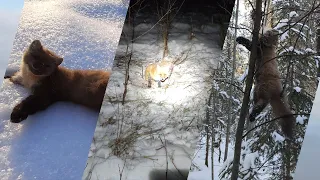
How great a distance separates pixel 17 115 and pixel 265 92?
162 cm

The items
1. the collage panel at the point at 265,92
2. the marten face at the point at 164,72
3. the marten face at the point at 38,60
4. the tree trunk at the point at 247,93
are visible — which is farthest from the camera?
the marten face at the point at 164,72

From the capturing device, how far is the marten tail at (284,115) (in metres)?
2.72

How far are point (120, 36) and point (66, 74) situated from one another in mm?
463

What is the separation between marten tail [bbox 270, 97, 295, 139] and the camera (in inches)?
107

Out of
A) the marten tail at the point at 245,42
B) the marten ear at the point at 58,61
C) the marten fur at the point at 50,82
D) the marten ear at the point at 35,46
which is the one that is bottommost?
the marten fur at the point at 50,82

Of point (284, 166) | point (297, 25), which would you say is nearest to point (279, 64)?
point (297, 25)

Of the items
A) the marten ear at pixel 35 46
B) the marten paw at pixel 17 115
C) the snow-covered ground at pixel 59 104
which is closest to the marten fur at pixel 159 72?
the snow-covered ground at pixel 59 104

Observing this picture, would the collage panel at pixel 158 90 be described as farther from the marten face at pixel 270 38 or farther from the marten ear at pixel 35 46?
the marten ear at pixel 35 46

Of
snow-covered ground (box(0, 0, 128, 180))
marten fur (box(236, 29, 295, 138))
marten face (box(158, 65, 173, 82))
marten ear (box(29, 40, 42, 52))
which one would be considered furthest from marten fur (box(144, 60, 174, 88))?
marten ear (box(29, 40, 42, 52))

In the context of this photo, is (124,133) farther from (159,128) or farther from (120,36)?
(120,36)

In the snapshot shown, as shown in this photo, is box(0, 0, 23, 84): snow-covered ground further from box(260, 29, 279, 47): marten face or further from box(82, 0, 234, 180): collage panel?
box(260, 29, 279, 47): marten face

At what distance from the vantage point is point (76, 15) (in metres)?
3.09

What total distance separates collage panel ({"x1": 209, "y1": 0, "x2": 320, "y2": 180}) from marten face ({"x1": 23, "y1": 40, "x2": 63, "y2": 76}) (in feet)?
3.70

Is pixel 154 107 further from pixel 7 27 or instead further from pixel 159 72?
pixel 7 27
